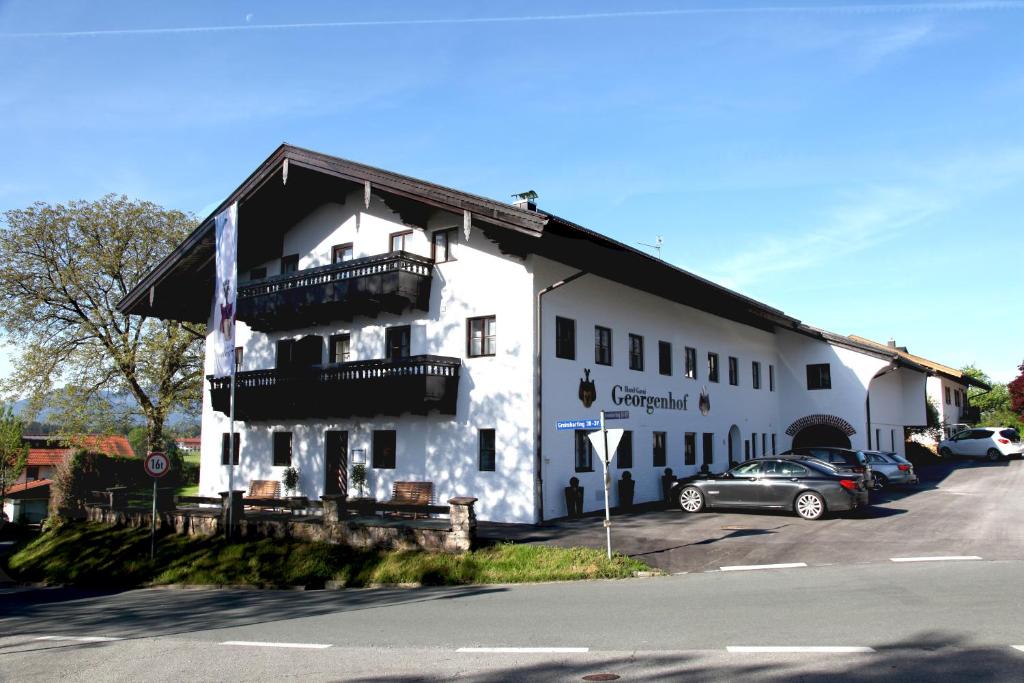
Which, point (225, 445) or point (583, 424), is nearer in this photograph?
point (583, 424)

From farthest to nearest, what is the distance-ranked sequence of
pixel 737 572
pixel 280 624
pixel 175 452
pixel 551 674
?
pixel 175 452
pixel 737 572
pixel 280 624
pixel 551 674

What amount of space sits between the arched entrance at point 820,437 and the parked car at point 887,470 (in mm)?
6154

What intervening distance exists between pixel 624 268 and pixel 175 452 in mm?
39190

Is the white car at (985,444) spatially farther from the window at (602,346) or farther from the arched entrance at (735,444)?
the window at (602,346)

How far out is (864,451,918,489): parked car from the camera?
29.0 meters

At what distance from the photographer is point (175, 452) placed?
53094mm

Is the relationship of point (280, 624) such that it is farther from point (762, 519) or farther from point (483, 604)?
point (762, 519)

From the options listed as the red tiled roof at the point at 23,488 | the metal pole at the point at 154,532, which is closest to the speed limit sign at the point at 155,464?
the metal pole at the point at 154,532

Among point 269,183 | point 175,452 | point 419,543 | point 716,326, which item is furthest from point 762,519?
point 175,452

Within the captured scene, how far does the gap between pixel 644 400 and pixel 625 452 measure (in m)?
1.98

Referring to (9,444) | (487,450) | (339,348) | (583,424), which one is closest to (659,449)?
(487,450)

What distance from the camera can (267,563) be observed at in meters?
18.5

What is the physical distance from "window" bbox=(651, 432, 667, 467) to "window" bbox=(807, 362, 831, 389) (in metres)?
12.6

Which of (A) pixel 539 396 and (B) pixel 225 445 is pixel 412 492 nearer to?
(A) pixel 539 396
